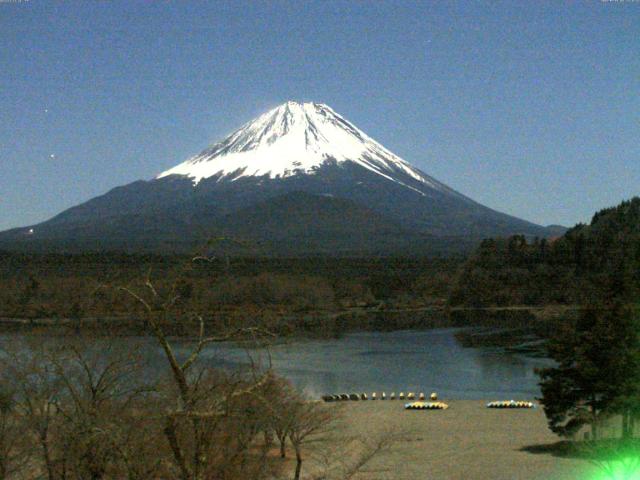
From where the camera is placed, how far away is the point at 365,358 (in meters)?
34.6

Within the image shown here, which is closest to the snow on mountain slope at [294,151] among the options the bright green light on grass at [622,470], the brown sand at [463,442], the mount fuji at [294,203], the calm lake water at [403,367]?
the mount fuji at [294,203]

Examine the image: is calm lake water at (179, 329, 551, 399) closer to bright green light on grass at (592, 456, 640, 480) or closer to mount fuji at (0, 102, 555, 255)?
bright green light on grass at (592, 456, 640, 480)

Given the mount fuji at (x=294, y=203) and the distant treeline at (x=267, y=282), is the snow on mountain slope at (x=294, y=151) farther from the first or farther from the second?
the distant treeline at (x=267, y=282)

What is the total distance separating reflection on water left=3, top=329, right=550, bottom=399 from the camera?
86.0ft

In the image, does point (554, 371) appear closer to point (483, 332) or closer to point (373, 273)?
point (483, 332)

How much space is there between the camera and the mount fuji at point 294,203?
340 feet

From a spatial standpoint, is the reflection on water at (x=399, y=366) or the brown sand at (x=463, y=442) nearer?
the brown sand at (x=463, y=442)

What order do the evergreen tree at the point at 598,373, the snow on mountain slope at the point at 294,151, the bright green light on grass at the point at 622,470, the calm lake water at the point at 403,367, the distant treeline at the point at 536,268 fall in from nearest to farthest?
1. the bright green light on grass at the point at 622,470
2. the evergreen tree at the point at 598,373
3. the calm lake water at the point at 403,367
4. the distant treeline at the point at 536,268
5. the snow on mountain slope at the point at 294,151

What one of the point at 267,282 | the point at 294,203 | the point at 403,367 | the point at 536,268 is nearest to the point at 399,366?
the point at 403,367

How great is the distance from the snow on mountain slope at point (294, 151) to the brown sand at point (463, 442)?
423ft

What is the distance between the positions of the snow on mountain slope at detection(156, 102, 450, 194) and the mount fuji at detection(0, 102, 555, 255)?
199 mm

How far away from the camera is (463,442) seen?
57.8 ft

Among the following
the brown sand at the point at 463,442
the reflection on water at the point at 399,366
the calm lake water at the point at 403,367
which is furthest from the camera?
the calm lake water at the point at 403,367

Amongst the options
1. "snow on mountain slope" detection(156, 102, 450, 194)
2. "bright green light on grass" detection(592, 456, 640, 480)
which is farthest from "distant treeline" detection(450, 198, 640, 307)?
"snow on mountain slope" detection(156, 102, 450, 194)
